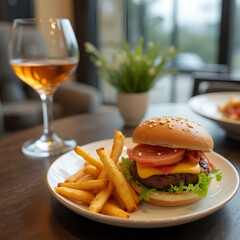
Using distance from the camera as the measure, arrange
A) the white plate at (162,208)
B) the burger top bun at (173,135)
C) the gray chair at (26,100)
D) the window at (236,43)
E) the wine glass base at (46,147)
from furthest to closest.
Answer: the window at (236,43) → the gray chair at (26,100) → the wine glass base at (46,147) → the burger top bun at (173,135) → the white plate at (162,208)

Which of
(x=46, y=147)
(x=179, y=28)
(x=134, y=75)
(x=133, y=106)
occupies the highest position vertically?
(x=179, y=28)

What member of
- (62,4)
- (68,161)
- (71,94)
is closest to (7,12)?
(62,4)

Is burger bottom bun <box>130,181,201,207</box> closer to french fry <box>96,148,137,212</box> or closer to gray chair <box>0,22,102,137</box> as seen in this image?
A: french fry <box>96,148,137,212</box>

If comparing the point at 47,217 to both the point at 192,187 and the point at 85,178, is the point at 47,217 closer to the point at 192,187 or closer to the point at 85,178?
the point at 85,178

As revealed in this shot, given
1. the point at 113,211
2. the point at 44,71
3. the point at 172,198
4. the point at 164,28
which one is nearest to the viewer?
the point at 113,211

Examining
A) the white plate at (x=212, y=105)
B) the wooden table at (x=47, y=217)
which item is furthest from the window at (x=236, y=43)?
the wooden table at (x=47, y=217)

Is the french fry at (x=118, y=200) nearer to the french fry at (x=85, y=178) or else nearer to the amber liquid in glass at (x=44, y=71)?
the french fry at (x=85, y=178)

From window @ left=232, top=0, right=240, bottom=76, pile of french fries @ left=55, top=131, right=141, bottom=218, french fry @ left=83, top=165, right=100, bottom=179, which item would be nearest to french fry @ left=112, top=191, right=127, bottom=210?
pile of french fries @ left=55, top=131, right=141, bottom=218

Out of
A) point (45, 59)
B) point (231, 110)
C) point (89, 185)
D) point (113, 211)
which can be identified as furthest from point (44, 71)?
point (231, 110)

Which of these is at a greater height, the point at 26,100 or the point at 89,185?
the point at 89,185
